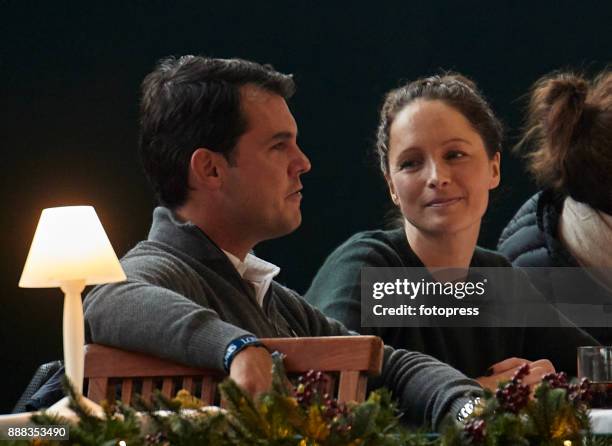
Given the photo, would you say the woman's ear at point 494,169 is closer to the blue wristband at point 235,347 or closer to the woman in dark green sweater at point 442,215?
the woman in dark green sweater at point 442,215

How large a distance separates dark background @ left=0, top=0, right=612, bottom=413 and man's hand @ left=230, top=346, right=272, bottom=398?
212 cm

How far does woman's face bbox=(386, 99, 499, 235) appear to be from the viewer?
8.96ft

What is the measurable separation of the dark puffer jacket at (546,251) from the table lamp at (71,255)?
4.39ft

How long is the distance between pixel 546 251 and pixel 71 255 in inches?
55.8

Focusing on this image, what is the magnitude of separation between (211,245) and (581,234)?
1085mm

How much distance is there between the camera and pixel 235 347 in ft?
5.29

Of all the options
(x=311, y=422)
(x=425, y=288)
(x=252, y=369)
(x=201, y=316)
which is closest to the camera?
(x=311, y=422)

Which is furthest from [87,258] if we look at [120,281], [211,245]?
[211,245]

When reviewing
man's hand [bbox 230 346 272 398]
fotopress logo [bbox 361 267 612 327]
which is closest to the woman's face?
fotopress logo [bbox 361 267 612 327]

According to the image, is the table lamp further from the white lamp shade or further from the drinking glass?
the drinking glass

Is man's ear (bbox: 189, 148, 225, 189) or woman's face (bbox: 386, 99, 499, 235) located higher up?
woman's face (bbox: 386, 99, 499, 235)

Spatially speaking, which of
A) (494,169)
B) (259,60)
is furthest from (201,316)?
(259,60)

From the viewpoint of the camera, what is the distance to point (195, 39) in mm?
3879

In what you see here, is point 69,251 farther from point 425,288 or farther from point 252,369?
point 425,288
